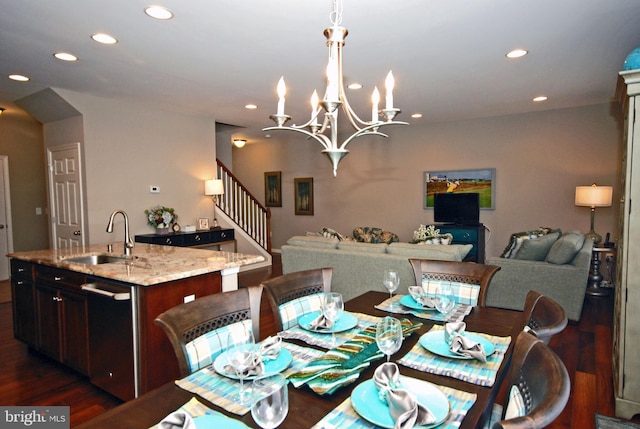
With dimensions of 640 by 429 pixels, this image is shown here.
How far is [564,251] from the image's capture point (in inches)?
149

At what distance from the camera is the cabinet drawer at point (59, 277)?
254 centimetres

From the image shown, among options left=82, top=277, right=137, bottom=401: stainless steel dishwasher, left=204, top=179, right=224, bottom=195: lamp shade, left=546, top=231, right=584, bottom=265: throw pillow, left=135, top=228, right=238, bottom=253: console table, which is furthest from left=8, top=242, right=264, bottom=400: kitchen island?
left=546, top=231, right=584, bottom=265: throw pillow

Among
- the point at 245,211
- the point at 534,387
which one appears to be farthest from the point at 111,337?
the point at 245,211

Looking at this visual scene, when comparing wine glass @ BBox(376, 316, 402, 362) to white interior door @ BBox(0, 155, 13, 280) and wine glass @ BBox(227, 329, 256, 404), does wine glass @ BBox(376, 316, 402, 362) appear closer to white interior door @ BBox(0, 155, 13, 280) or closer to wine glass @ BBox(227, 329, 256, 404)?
wine glass @ BBox(227, 329, 256, 404)

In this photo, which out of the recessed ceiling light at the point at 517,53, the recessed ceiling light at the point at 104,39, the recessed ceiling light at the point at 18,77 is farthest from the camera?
the recessed ceiling light at the point at 18,77

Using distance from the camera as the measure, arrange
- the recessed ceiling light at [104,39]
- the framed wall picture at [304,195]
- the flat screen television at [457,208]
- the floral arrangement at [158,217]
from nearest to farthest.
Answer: the recessed ceiling light at [104,39], the floral arrangement at [158,217], the flat screen television at [457,208], the framed wall picture at [304,195]

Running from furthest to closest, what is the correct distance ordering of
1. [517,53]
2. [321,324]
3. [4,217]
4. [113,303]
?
[4,217] < [517,53] < [113,303] < [321,324]

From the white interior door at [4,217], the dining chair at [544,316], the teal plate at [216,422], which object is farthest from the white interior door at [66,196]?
the dining chair at [544,316]

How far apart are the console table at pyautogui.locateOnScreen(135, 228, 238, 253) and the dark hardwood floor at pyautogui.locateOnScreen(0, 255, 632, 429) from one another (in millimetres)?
1808

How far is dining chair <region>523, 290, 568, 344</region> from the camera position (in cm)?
126

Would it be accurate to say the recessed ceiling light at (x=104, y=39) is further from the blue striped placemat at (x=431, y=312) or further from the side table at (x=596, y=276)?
the side table at (x=596, y=276)

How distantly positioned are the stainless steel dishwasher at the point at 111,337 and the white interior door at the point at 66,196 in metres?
2.91

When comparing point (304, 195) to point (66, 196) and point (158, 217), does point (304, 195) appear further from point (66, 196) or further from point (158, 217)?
point (66, 196)

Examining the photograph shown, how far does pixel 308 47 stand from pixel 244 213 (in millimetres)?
4446
